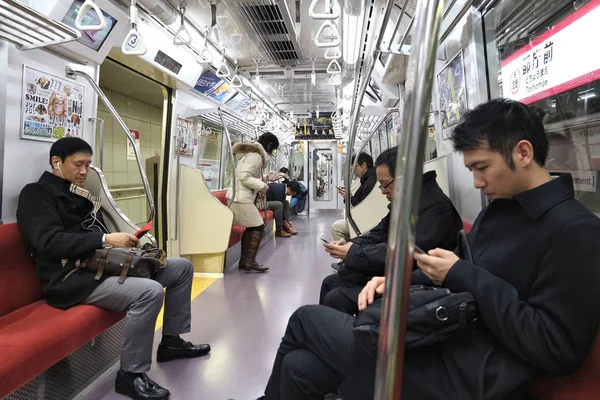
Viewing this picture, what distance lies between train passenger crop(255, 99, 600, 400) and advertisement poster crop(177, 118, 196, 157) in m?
3.79

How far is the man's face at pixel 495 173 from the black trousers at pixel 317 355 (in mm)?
668

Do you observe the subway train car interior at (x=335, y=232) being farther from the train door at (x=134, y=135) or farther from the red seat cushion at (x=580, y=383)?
the train door at (x=134, y=135)

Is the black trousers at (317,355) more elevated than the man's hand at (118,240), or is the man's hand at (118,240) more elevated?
the man's hand at (118,240)

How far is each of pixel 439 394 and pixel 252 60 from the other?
15.7ft

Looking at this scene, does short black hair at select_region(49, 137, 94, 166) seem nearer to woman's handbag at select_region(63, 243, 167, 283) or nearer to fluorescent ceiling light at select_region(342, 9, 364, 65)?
woman's handbag at select_region(63, 243, 167, 283)

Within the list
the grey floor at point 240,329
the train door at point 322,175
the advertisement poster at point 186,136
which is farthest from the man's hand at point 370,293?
the train door at point 322,175

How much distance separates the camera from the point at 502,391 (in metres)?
0.90

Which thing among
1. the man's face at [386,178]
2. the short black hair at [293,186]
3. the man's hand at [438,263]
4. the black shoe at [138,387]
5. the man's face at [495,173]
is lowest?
the black shoe at [138,387]

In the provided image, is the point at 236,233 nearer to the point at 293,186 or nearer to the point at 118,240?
the point at 118,240

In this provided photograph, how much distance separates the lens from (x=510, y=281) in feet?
3.38

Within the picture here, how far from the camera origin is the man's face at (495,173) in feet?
3.46

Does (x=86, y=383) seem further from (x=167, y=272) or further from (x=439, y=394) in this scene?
(x=439, y=394)

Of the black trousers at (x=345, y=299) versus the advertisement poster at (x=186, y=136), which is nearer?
the black trousers at (x=345, y=299)

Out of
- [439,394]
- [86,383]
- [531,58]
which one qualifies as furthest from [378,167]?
[86,383]
